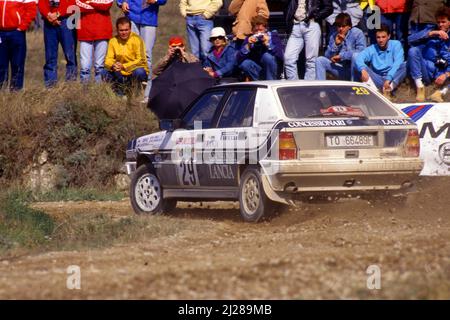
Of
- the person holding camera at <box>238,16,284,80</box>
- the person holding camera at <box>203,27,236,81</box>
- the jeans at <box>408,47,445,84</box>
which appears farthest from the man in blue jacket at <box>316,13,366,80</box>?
the person holding camera at <box>203,27,236,81</box>

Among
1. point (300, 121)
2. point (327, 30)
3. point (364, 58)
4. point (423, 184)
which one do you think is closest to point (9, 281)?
point (300, 121)

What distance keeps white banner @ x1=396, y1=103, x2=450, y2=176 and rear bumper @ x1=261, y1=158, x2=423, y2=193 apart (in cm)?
225

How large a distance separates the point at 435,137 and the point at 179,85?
14.4ft

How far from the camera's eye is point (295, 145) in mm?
11594

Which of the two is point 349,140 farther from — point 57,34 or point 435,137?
point 57,34

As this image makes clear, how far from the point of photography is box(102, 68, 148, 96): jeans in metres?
18.1

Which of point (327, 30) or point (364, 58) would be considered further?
→ point (327, 30)

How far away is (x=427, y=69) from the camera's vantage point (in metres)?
16.9

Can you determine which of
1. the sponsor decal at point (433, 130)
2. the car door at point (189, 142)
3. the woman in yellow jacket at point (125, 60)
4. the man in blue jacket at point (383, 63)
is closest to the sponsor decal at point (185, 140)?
the car door at point (189, 142)

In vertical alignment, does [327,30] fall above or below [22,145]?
above

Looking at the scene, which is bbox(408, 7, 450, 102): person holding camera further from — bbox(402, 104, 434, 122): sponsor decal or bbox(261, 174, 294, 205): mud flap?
bbox(261, 174, 294, 205): mud flap

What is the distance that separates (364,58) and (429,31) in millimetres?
1087
